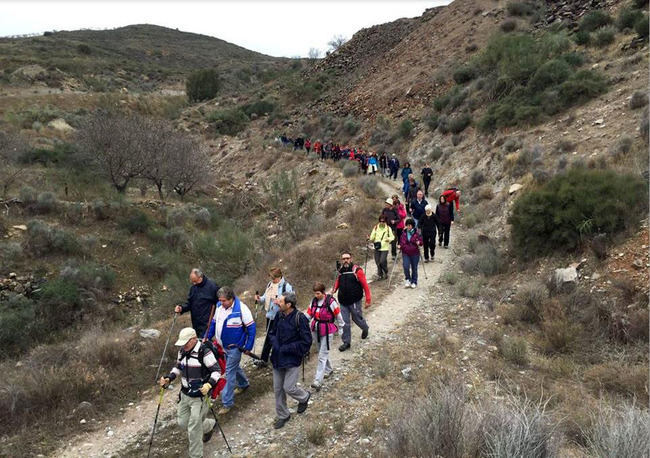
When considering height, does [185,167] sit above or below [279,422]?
above

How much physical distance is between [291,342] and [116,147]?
21.6 metres

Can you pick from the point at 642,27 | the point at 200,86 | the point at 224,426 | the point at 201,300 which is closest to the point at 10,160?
the point at 201,300

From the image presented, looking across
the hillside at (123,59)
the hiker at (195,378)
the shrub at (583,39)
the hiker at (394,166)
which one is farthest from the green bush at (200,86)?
the hiker at (195,378)

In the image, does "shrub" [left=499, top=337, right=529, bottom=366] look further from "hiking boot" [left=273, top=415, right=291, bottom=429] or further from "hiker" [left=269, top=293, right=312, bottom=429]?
"hiking boot" [left=273, top=415, right=291, bottom=429]

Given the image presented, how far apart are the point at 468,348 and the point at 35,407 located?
7239mm

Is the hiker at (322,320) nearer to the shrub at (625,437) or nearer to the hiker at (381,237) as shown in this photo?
the shrub at (625,437)

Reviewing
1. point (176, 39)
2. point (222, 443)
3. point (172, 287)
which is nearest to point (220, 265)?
point (172, 287)

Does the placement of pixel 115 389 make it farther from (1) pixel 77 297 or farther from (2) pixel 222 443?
(1) pixel 77 297

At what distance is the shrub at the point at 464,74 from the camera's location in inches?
1124

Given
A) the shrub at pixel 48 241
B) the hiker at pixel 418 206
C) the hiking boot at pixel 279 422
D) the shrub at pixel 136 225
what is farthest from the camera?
the shrub at pixel 136 225

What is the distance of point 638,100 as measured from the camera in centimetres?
1434

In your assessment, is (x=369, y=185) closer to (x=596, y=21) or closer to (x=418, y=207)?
(x=418, y=207)

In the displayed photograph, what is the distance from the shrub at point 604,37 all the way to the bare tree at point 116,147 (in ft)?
81.0

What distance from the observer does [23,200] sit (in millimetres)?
18938
